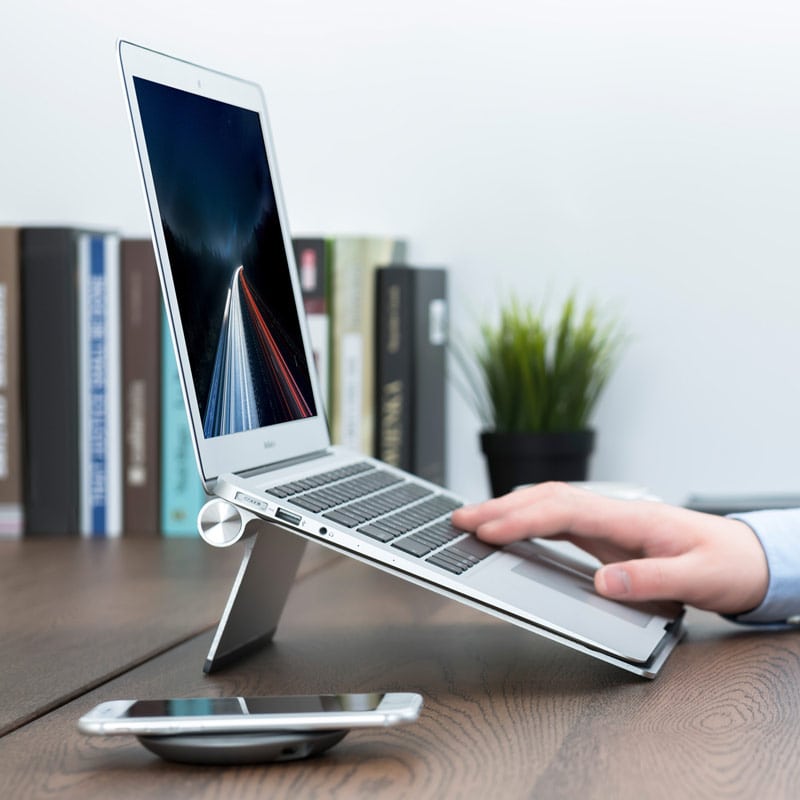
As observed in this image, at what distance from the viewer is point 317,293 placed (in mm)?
1536

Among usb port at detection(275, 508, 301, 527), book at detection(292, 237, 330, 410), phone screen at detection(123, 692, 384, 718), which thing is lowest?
phone screen at detection(123, 692, 384, 718)

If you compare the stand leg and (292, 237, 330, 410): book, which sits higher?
(292, 237, 330, 410): book

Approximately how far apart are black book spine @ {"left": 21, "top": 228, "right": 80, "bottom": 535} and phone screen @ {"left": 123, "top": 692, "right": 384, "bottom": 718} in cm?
98

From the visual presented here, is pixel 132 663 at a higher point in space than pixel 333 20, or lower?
lower

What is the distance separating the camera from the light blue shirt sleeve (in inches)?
32.4

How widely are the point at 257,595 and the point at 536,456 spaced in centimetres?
78

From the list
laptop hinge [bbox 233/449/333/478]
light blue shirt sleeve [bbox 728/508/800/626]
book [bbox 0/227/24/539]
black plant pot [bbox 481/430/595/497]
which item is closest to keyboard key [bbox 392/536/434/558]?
laptop hinge [bbox 233/449/333/478]

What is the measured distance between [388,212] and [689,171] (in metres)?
0.42

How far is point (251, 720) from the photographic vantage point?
→ 1.73 ft

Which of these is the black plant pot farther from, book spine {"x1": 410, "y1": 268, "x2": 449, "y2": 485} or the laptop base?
the laptop base

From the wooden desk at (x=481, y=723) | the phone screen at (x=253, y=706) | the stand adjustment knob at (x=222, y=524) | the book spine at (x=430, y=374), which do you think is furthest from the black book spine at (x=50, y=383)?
the phone screen at (x=253, y=706)

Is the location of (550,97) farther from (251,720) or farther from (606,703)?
(251,720)

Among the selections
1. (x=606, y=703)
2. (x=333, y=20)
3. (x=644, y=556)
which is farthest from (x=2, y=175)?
(x=606, y=703)

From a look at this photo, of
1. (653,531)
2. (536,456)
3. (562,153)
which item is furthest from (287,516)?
(562,153)
